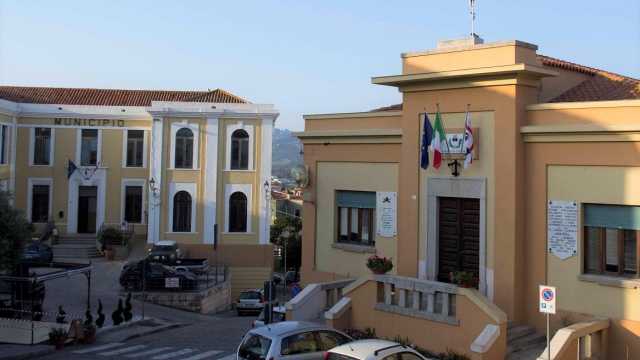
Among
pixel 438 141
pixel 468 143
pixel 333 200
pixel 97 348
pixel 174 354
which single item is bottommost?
pixel 97 348

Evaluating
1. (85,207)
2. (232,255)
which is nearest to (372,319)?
(232,255)

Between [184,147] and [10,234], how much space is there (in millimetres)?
18292

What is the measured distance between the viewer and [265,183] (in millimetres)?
38562

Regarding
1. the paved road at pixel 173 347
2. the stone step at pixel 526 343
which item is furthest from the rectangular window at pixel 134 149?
the stone step at pixel 526 343

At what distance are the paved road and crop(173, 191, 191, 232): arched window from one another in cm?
1443

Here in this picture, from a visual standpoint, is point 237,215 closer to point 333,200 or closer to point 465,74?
point 333,200

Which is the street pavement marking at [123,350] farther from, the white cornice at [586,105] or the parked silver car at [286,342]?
the white cornice at [586,105]

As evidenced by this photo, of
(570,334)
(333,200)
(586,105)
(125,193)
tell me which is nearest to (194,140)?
(125,193)

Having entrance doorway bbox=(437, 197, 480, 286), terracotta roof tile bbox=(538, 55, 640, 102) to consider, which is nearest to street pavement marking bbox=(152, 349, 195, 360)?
entrance doorway bbox=(437, 197, 480, 286)

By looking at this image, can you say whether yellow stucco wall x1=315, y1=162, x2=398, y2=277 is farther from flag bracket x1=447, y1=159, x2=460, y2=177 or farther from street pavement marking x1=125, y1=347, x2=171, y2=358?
street pavement marking x1=125, y1=347, x2=171, y2=358

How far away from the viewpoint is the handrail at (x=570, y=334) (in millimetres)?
12539

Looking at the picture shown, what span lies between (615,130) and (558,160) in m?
1.48

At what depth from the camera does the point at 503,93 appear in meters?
15.5

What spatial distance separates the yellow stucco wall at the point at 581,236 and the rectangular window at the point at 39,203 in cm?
3288
